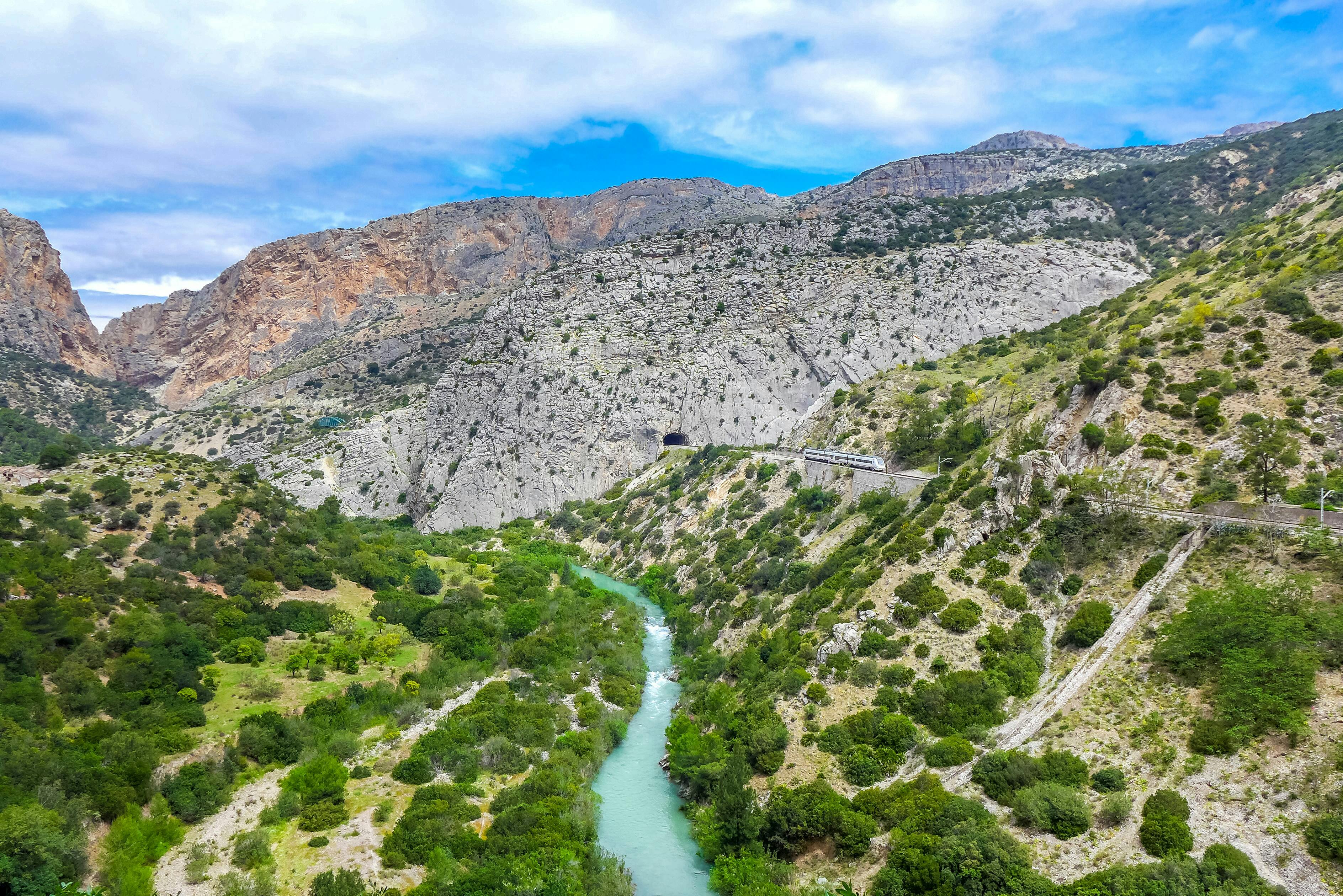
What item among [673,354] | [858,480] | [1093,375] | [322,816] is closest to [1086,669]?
[1093,375]

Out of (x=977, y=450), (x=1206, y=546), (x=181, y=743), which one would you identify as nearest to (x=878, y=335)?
(x=977, y=450)

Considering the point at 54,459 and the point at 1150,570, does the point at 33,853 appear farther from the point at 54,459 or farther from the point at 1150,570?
the point at 1150,570

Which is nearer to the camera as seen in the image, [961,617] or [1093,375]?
[961,617]

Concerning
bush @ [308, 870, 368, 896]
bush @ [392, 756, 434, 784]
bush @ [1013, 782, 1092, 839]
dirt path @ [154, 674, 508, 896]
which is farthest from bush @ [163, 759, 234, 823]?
bush @ [1013, 782, 1092, 839]

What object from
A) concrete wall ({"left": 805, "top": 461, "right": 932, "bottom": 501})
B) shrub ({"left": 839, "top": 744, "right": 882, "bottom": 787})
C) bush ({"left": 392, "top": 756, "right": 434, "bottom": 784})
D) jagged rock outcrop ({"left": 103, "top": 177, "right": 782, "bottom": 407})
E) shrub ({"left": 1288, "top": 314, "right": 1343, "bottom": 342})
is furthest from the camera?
jagged rock outcrop ({"left": 103, "top": 177, "right": 782, "bottom": 407})

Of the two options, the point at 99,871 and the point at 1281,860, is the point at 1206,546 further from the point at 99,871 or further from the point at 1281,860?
the point at 99,871

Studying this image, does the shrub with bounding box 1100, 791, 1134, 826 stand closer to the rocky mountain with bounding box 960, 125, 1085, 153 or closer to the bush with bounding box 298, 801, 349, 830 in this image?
the bush with bounding box 298, 801, 349, 830
